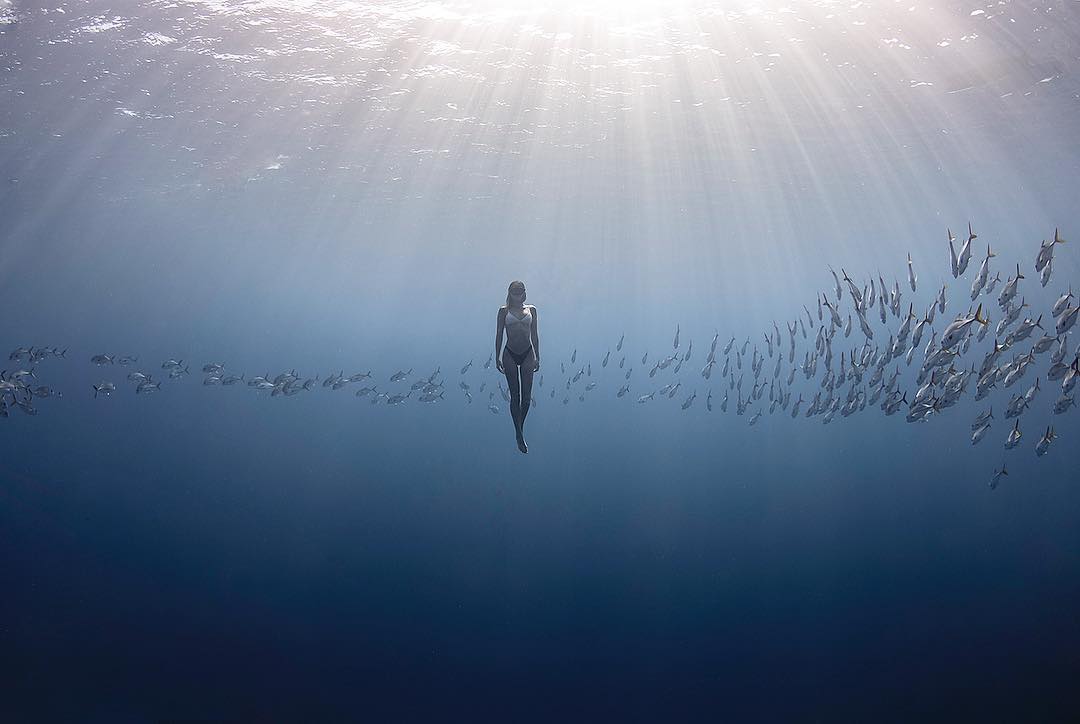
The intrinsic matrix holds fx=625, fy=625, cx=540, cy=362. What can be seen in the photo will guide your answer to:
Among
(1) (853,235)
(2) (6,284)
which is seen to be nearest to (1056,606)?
(1) (853,235)

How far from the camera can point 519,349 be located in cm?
937

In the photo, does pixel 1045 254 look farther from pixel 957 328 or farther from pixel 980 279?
pixel 957 328

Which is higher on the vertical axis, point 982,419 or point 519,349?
point 519,349

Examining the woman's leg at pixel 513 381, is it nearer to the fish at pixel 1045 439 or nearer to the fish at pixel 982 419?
the fish at pixel 982 419

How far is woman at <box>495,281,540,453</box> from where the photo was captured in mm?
9062

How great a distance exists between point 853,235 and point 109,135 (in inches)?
1401

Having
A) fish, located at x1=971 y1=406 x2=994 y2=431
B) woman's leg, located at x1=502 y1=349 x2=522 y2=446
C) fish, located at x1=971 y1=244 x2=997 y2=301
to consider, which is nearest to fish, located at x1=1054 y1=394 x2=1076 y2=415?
fish, located at x1=971 y1=406 x2=994 y2=431

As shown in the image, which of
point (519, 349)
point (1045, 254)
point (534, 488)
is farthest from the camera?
point (534, 488)

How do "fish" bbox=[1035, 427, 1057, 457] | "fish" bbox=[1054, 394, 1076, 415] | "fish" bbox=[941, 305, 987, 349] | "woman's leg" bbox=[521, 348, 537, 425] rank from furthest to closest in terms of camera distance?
1. "woman's leg" bbox=[521, 348, 537, 425]
2. "fish" bbox=[1054, 394, 1076, 415]
3. "fish" bbox=[1035, 427, 1057, 457]
4. "fish" bbox=[941, 305, 987, 349]

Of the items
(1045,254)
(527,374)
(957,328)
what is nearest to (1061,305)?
(1045,254)

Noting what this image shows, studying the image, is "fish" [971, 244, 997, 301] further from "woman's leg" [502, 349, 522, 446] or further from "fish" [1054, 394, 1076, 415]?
"woman's leg" [502, 349, 522, 446]

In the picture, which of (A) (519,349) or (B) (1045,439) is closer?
(B) (1045,439)

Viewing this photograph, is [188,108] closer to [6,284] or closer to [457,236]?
[457,236]

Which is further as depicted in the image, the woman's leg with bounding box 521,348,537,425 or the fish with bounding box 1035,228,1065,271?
the woman's leg with bounding box 521,348,537,425
